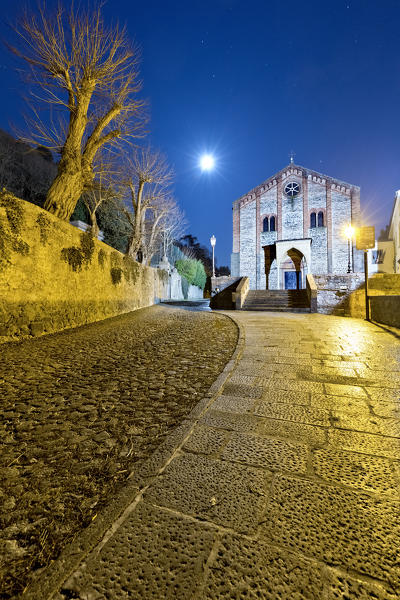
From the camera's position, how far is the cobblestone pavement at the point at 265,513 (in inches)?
33.8

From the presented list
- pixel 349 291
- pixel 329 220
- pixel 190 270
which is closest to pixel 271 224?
pixel 329 220

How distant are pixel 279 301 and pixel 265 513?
12.4m

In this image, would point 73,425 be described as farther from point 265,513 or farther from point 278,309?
point 278,309

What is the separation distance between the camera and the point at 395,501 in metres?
1.21

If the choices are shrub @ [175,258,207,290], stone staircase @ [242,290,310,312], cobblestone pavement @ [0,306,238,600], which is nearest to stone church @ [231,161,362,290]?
shrub @ [175,258,207,290]

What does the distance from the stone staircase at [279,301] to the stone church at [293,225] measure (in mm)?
5917

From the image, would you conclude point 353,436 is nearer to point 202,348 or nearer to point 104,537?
point 104,537

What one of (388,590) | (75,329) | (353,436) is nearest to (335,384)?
(353,436)

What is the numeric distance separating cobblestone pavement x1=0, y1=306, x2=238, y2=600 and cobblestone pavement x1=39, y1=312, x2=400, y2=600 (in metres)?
0.21

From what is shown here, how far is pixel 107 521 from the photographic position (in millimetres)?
1088

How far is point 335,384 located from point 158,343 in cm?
309

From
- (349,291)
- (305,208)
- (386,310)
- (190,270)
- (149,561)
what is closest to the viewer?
(149,561)

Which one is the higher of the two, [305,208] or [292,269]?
[305,208]

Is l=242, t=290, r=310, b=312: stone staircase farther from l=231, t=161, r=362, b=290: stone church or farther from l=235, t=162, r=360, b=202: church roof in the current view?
l=235, t=162, r=360, b=202: church roof
